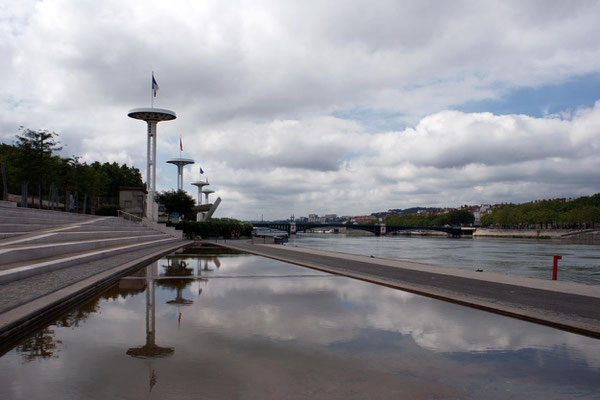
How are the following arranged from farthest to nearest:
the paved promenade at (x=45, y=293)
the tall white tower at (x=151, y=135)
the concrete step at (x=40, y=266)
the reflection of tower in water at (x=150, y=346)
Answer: the tall white tower at (x=151, y=135) < the concrete step at (x=40, y=266) < the paved promenade at (x=45, y=293) < the reflection of tower in water at (x=150, y=346)

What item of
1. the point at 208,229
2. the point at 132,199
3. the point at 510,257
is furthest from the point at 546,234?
the point at 132,199

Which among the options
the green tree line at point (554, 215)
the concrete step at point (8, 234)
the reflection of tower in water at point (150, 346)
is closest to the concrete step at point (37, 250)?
the concrete step at point (8, 234)

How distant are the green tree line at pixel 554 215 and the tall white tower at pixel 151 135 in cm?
13457

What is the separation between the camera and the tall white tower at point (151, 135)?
179 ft

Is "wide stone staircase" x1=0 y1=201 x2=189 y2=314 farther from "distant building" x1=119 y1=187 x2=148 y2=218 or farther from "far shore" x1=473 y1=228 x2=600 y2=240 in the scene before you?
"far shore" x1=473 y1=228 x2=600 y2=240

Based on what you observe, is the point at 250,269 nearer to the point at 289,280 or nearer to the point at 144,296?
the point at 289,280

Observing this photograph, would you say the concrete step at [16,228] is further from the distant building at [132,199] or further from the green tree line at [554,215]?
the green tree line at [554,215]

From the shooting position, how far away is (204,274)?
1652cm

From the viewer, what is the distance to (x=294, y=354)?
20.8ft

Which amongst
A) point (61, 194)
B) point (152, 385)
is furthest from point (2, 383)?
point (61, 194)

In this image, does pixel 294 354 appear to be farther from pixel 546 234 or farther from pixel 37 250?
pixel 546 234

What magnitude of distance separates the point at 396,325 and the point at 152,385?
186 inches

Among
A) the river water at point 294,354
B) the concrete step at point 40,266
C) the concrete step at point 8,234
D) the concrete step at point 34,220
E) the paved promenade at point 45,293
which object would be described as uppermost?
the concrete step at point 34,220

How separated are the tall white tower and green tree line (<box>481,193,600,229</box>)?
442 feet
